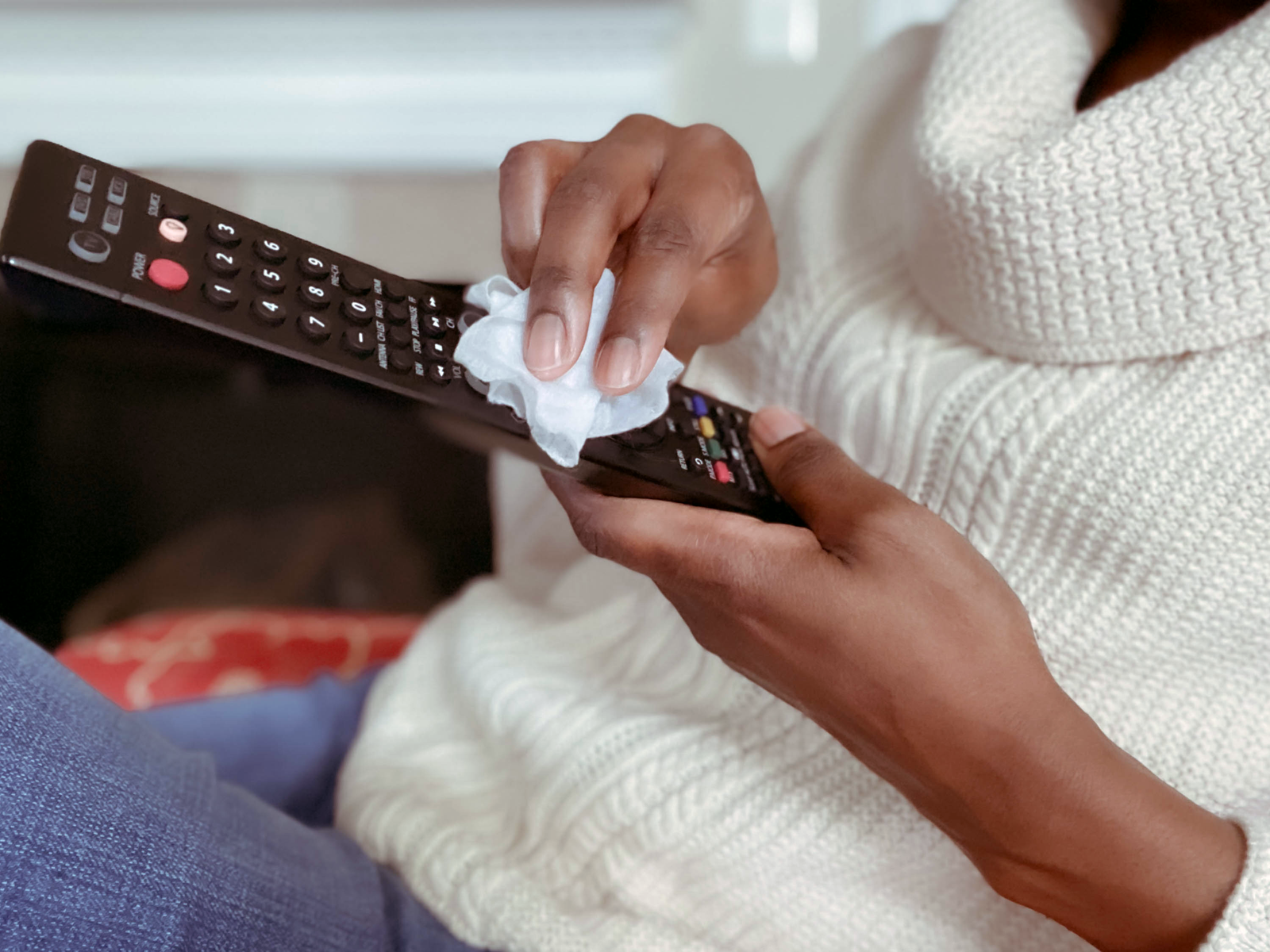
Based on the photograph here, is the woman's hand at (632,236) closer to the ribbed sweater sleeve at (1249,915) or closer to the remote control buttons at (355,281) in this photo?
the remote control buttons at (355,281)

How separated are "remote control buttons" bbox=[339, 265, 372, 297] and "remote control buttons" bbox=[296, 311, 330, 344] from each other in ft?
0.08

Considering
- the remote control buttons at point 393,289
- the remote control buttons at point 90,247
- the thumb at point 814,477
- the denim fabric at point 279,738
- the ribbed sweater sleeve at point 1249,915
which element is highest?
the remote control buttons at point 90,247

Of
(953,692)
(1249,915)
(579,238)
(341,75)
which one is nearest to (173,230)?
(579,238)

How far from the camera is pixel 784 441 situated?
346 mm

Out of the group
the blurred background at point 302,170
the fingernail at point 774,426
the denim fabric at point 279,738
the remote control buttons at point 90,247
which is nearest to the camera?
the remote control buttons at point 90,247

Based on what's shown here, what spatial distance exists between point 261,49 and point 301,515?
0.41 meters

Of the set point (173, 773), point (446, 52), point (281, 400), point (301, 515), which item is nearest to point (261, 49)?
point (446, 52)

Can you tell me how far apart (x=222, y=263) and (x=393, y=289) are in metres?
0.05

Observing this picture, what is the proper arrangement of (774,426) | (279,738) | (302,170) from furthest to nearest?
(302,170)
(279,738)
(774,426)

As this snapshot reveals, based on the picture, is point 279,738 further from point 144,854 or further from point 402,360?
point 402,360

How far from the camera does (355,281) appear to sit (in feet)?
0.98

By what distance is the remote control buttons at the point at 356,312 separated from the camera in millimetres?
282

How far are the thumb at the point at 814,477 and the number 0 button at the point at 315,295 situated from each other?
0.53 feet

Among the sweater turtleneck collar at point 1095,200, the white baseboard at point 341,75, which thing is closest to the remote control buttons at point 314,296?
the sweater turtleneck collar at point 1095,200
